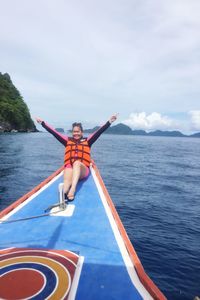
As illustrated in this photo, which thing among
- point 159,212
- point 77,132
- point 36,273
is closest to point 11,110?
point 159,212

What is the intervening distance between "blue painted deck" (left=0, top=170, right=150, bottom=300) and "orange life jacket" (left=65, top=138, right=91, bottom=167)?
62.6 inches

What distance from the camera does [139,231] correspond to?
416 inches

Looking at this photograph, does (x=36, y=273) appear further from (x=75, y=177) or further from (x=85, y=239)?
(x=75, y=177)

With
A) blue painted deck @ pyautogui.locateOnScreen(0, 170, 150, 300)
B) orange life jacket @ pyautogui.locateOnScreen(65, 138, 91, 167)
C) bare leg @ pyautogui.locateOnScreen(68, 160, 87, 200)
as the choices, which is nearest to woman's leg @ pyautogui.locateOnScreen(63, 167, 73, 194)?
bare leg @ pyautogui.locateOnScreen(68, 160, 87, 200)

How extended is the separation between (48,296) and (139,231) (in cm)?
750

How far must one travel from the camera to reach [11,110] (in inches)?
4075

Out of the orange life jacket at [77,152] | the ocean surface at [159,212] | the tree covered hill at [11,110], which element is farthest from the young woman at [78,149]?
the tree covered hill at [11,110]

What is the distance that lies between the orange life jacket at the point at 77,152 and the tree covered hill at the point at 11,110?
92.9 meters

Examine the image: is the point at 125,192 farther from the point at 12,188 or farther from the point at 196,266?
the point at 196,266

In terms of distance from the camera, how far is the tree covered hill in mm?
101125

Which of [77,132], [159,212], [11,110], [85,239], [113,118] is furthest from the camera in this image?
[11,110]

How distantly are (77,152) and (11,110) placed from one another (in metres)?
101

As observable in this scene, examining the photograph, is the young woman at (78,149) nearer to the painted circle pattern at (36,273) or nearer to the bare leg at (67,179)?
the bare leg at (67,179)

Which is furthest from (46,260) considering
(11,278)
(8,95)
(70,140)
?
(8,95)
